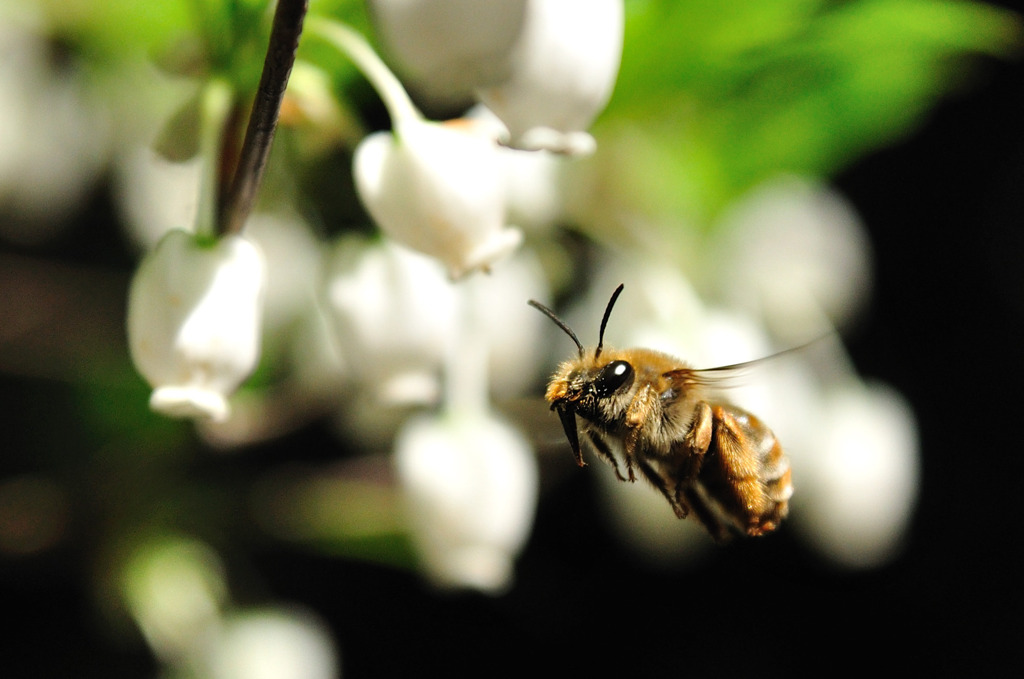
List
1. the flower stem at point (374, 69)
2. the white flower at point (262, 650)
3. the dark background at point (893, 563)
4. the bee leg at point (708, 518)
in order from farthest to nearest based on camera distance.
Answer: the dark background at point (893, 563) → the white flower at point (262, 650) → the bee leg at point (708, 518) → the flower stem at point (374, 69)

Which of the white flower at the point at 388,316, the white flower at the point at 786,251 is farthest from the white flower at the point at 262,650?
the white flower at the point at 786,251

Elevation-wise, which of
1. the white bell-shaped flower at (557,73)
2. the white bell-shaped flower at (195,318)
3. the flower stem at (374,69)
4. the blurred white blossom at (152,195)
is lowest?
the blurred white blossom at (152,195)

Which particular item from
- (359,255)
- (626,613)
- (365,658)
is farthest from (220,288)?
(626,613)

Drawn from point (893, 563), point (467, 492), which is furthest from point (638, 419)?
point (893, 563)

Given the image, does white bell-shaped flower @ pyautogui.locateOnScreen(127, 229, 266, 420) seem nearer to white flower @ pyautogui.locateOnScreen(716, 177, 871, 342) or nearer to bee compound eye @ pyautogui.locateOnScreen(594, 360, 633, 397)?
bee compound eye @ pyautogui.locateOnScreen(594, 360, 633, 397)

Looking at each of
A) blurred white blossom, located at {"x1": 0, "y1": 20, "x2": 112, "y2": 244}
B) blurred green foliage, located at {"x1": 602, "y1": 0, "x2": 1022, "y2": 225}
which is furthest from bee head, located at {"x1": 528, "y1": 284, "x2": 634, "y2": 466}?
blurred white blossom, located at {"x1": 0, "y1": 20, "x2": 112, "y2": 244}

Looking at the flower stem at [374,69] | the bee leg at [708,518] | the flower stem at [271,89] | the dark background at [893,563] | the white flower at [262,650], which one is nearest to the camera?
the flower stem at [271,89]

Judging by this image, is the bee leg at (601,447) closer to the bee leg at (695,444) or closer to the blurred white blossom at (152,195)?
the bee leg at (695,444)
